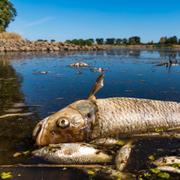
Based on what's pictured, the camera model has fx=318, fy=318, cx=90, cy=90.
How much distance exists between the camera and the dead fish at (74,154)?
7488mm

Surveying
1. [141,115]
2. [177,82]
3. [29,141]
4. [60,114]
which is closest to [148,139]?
[141,115]

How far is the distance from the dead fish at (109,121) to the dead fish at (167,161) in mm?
1803

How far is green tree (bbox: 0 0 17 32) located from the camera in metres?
91.7

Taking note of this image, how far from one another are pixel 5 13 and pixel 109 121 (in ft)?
297

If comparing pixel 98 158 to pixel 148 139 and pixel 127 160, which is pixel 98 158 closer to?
pixel 127 160

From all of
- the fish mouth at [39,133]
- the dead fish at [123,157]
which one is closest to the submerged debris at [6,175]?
the fish mouth at [39,133]

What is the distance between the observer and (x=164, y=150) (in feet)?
26.7

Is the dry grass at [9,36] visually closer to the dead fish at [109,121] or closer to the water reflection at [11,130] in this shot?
the water reflection at [11,130]

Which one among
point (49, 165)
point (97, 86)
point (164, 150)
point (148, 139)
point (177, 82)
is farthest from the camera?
point (177, 82)

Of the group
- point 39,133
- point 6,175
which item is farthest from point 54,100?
point 6,175

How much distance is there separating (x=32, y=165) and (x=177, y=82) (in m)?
14.8

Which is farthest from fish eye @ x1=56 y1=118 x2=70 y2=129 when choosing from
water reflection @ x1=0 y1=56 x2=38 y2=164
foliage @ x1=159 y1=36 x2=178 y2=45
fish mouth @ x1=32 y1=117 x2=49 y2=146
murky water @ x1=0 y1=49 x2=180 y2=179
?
foliage @ x1=159 y1=36 x2=178 y2=45

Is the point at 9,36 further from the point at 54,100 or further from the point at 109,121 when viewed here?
the point at 109,121

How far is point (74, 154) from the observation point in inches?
298
